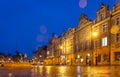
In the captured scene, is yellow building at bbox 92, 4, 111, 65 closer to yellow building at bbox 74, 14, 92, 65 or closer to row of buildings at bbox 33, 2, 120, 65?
row of buildings at bbox 33, 2, 120, 65

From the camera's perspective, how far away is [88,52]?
245 ft

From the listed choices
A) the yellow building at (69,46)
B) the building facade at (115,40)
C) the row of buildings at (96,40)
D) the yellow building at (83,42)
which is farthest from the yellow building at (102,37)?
the yellow building at (69,46)

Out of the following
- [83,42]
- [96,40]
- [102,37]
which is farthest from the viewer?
[83,42]

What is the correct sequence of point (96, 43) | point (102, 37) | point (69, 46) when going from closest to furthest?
1. point (102, 37)
2. point (96, 43)
3. point (69, 46)

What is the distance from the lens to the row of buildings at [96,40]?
57188mm

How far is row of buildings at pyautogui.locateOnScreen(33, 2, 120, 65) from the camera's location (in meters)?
57.2

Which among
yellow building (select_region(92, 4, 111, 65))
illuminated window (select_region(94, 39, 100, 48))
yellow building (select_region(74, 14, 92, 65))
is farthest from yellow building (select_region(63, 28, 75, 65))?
yellow building (select_region(92, 4, 111, 65))

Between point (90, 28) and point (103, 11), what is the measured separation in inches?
419

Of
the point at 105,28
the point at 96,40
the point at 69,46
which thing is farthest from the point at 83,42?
the point at 105,28

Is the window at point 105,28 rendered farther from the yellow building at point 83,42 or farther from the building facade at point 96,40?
the yellow building at point 83,42

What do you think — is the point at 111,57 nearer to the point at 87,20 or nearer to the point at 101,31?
the point at 101,31

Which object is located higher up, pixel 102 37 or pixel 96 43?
pixel 102 37

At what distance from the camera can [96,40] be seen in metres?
68.6

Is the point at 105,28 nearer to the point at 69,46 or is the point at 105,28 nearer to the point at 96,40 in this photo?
the point at 96,40
